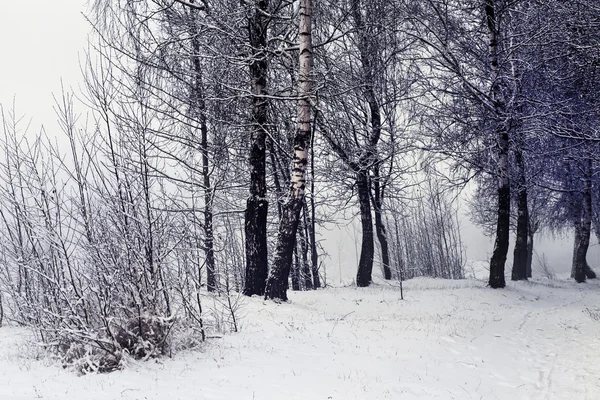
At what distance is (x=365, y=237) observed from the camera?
1562 cm

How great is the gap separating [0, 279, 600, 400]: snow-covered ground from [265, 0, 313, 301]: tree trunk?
2.32ft

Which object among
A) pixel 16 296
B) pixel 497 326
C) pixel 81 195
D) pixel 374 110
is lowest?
pixel 497 326

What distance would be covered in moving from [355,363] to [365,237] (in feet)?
32.7

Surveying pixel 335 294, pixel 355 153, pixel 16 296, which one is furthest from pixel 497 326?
pixel 16 296

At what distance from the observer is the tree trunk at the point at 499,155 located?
13.1 metres

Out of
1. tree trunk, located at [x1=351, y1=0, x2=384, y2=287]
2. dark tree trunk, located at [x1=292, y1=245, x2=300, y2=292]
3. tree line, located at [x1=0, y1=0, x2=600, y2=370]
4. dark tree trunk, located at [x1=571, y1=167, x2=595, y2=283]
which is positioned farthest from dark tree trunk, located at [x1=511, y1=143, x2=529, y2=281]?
dark tree trunk, located at [x1=292, y1=245, x2=300, y2=292]

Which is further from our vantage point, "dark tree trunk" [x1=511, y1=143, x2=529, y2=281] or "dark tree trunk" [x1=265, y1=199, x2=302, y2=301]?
"dark tree trunk" [x1=511, y1=143, x2=529, y2=281]

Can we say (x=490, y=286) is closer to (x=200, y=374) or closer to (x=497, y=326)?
(x=497, y=326)

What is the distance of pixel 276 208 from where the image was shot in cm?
1683

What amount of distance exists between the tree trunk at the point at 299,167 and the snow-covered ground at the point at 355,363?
706 mm

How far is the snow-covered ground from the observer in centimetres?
480

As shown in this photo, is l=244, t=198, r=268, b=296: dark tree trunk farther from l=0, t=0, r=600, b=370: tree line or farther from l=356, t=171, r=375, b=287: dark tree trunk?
l=356, t=171, r=375, b=287: dark tree trunk

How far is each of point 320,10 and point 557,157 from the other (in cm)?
994

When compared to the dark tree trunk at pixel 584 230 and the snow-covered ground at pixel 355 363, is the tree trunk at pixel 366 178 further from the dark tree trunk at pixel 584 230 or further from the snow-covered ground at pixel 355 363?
the dark tree trunk at pixel 584 230
